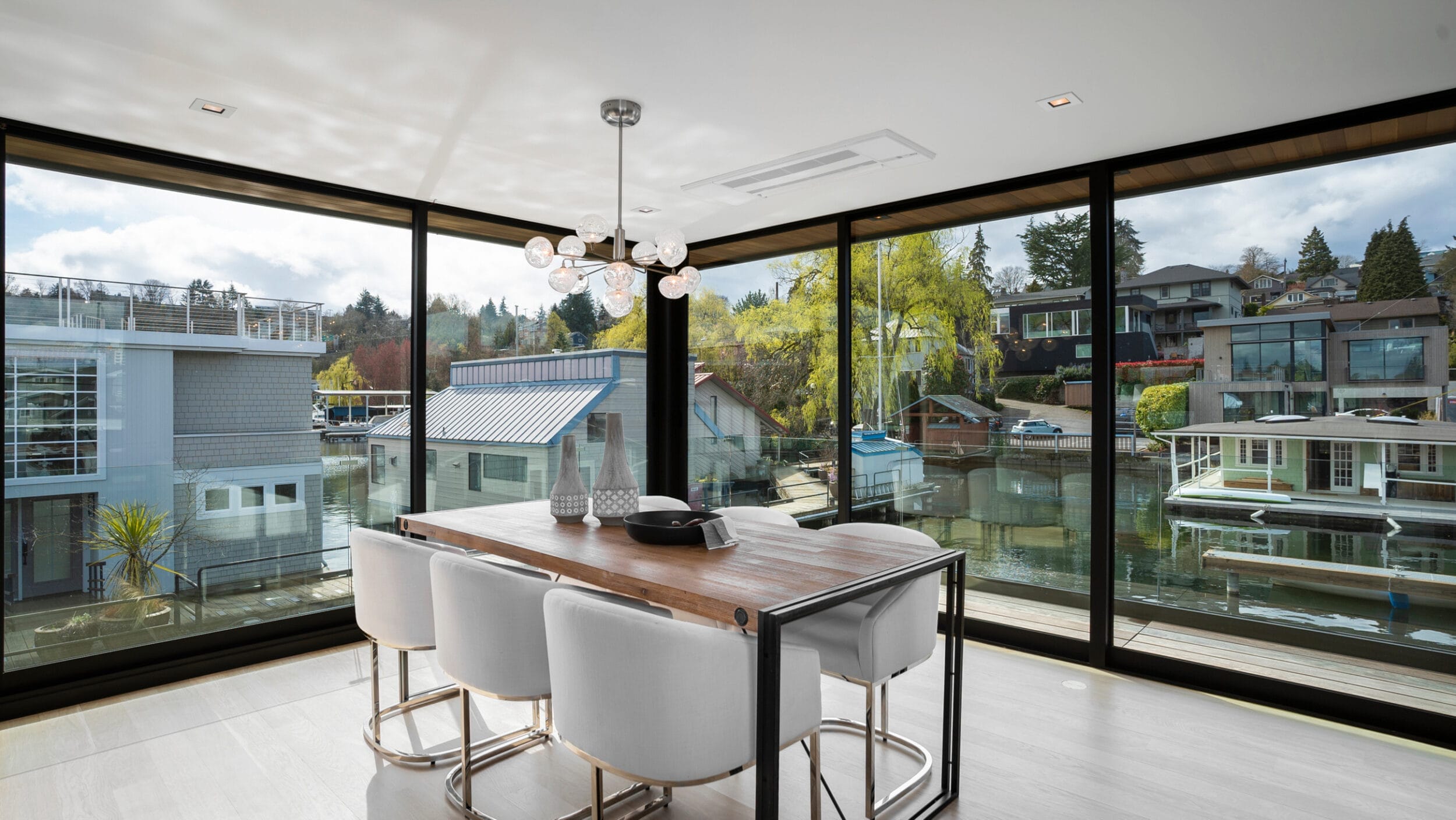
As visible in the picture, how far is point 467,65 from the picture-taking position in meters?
2.62

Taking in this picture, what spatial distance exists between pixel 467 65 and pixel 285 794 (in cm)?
252

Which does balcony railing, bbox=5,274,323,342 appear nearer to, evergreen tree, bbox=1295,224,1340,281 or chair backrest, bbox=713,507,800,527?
chair backrest, bbox=713,507,800,527

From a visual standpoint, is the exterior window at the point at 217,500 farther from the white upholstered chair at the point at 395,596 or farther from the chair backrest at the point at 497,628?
the chair backrest at the point at 497,628

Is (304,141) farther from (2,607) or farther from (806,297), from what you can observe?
(806,297)

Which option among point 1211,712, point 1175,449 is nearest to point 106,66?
point 1175,449

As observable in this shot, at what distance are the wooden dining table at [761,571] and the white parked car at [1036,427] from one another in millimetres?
1493

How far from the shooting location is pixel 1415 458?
3.02 metres

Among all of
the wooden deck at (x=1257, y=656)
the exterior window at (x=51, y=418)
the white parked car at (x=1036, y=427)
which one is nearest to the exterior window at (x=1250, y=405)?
the white parked car at (x=1036, y=427)

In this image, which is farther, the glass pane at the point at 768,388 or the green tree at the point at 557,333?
the green tree at the point at 557,333

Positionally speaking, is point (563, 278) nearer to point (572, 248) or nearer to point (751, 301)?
point (572, 248)

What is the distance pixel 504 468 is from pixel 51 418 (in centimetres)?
226

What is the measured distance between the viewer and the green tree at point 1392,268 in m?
3.02

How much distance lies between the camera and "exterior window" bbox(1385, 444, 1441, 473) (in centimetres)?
297

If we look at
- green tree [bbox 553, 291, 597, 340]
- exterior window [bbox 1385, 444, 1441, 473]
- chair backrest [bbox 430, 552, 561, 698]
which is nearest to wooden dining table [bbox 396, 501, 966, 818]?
chair backrest [bbox 430, 552, 561, 698]
